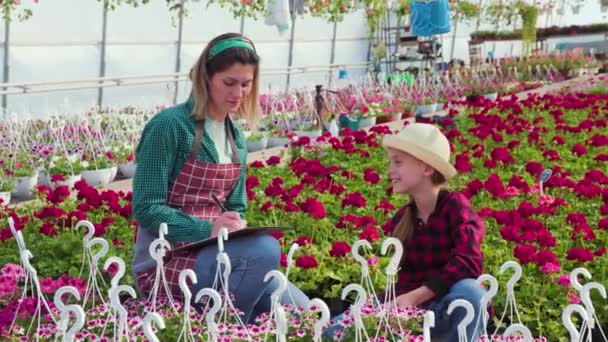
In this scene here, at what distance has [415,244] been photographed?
261 cm

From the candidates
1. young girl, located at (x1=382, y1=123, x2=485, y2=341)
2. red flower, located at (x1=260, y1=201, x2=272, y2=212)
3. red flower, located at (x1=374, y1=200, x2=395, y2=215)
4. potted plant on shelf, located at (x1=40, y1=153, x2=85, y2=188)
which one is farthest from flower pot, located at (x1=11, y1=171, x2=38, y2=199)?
young girl, located at (x1=382, y1=123, x2=485, y2=341)

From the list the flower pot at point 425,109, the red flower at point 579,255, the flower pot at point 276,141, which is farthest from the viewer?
the flower pot at point 425,109

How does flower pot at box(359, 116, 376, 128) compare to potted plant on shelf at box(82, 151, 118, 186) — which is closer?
potted plant on shelf at box(82, 151, 118, 186)

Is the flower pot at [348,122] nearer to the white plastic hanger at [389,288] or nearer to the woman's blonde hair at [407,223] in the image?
the woman's blonde hair at [407,223]

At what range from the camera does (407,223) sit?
264cm

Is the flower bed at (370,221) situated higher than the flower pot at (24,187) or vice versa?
the flower bed at (370,221)

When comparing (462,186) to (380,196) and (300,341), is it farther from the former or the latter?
(300,341)

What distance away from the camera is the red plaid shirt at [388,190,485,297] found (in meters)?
2.47

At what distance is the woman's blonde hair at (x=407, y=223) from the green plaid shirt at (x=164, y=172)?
21.5 inches

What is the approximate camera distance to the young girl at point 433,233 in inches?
96.8

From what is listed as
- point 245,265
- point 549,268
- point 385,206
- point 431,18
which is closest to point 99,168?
point 385,206

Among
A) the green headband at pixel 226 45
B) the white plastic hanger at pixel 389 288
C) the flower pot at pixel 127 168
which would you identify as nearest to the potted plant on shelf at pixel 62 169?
the flower pot at pixel 127 168

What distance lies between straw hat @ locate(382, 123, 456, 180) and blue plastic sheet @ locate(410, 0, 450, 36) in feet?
28.9

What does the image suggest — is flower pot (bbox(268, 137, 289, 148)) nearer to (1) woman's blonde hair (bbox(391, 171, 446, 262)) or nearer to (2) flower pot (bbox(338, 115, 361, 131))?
(2) flower pot (bbox(338, 115, 361, 131))
